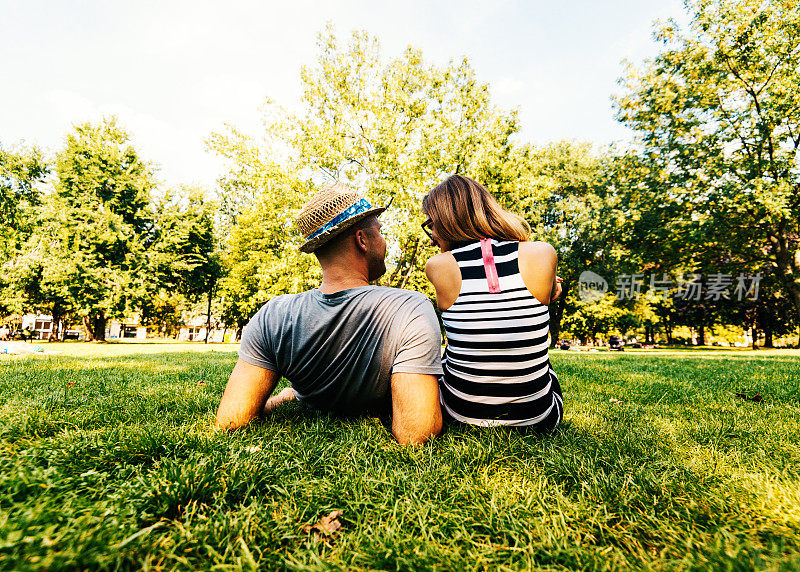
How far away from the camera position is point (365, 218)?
2.64 metres

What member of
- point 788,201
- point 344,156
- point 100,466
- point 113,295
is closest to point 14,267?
point 113,295

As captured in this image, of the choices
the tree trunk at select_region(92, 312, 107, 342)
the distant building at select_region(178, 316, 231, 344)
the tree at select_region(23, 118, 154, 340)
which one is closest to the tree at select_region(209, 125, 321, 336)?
the tree at select_region(23, 118, 154, 340)

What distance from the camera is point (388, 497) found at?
1.67 m

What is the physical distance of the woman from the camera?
2.29 m

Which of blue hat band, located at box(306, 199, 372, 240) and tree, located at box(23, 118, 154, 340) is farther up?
tree, located at box(23, 118, 154, 340)

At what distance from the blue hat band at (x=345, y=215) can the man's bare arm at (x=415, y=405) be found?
3.39ft

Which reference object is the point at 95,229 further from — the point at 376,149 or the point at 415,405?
the point at 415,405

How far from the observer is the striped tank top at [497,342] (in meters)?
2.28

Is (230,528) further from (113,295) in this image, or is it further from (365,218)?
(113,295)

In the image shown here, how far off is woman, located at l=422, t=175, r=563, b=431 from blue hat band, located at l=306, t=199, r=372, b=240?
45cm

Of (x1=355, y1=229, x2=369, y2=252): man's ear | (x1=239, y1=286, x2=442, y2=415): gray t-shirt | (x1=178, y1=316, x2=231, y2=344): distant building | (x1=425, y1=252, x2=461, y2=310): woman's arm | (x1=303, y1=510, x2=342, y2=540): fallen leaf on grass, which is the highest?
(x1=355, y1=229, x2=369, y2=252): man's ear

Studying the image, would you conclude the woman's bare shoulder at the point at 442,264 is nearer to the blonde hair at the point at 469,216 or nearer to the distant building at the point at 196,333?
the blonde hair at the point at 469,216

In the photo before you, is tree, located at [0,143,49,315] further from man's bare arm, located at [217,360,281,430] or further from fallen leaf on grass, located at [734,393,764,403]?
fallen leaf on grass, located at [734,393,764,403]

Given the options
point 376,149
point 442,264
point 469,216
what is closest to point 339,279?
point 442,264
